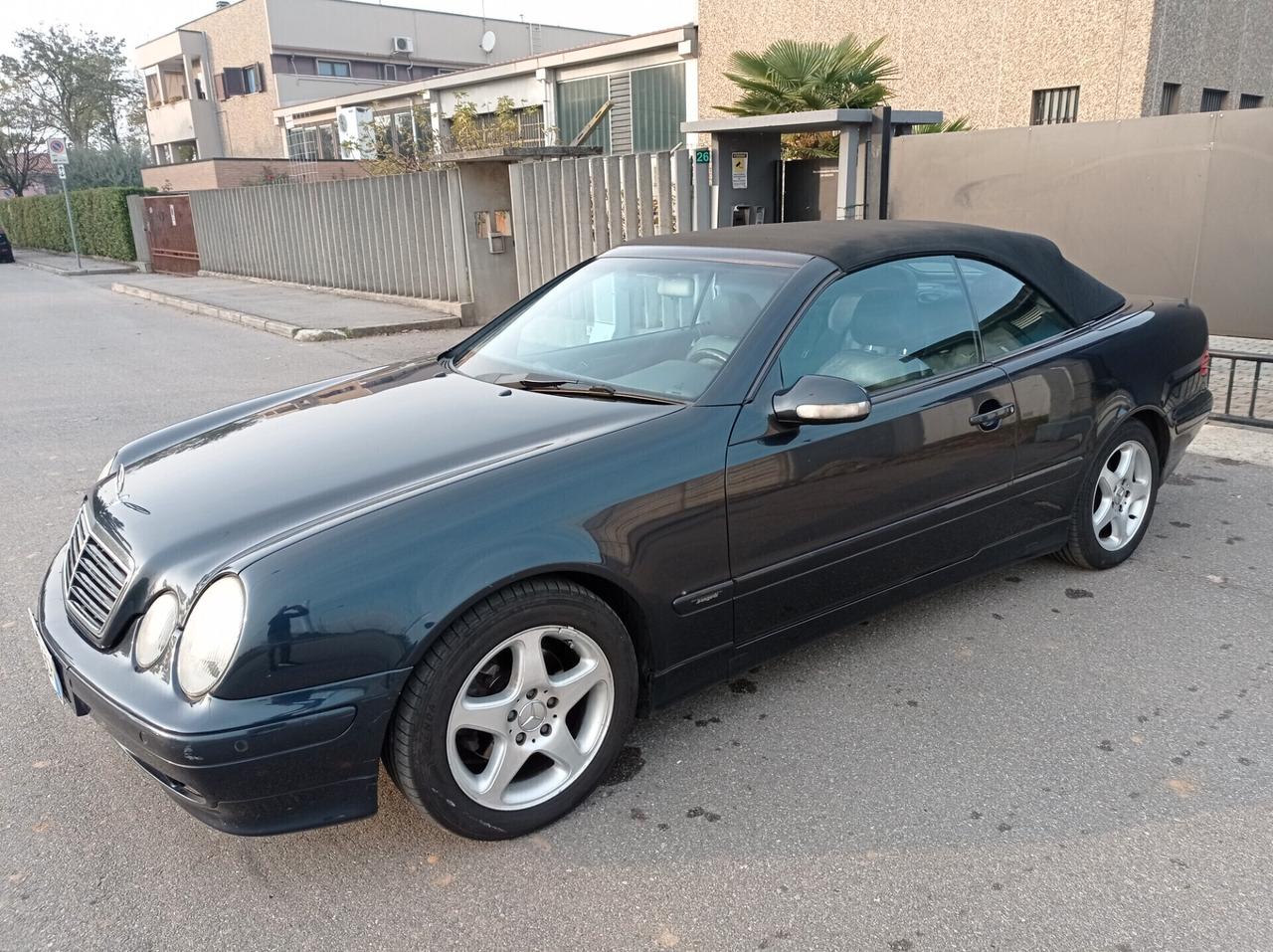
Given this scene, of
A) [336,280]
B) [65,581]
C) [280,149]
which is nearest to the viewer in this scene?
[65,581]

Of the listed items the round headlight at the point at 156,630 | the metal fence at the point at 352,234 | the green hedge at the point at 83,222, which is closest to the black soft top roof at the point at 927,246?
the round headlight at the point at 156,630

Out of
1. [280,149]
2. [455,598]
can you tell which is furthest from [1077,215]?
[280,149]

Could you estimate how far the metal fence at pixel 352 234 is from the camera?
521 inches

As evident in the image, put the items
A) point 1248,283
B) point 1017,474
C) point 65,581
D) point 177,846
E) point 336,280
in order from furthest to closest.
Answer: point 336,280 → point 1248,283 → point 1017,474 → point 65,581 → point 177,846

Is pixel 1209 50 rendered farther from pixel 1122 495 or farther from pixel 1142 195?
pixel 1122 495

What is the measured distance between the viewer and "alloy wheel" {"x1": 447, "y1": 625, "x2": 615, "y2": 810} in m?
2.54

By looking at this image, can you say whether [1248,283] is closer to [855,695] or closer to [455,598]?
[855,695]

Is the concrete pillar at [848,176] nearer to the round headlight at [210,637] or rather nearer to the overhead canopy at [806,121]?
the overhead canopy at [806,121]

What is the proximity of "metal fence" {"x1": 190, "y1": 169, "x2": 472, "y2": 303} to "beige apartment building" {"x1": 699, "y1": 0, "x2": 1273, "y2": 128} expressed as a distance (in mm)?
4075

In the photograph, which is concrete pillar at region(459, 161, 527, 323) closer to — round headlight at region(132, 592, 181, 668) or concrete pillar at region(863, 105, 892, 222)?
concrete pillar at region(863, 105, 892, 222)

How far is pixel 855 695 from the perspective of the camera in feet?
10.9

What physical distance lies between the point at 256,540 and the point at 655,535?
1.04 meters

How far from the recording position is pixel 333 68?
136 ft

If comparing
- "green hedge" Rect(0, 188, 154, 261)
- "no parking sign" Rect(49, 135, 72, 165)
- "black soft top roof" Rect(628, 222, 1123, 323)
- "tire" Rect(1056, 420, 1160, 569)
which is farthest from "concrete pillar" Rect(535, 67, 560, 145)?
"tire" Rect(1056, 420, 1160, 569)
